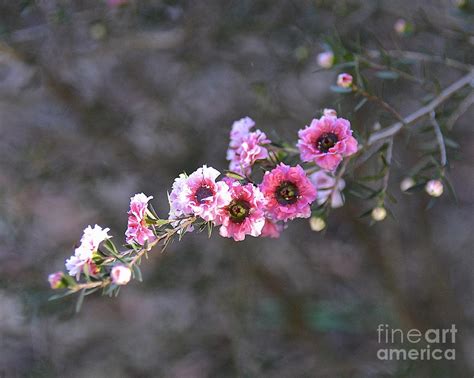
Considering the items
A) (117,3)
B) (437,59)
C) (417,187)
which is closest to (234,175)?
(417,187)

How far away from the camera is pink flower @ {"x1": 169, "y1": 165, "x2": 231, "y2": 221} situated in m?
1.02

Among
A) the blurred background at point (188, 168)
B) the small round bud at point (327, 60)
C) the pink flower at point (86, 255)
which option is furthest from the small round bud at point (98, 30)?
the pink flower at point (86, 255)

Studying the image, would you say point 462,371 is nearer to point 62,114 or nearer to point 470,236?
point 470,236

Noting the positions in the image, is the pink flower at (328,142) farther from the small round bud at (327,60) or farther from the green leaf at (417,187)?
the small round bud at (327,60)

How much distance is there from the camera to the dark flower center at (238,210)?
1.06 meters

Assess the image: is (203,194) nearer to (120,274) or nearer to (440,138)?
(120,274)

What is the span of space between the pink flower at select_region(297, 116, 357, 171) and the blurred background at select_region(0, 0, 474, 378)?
76cm

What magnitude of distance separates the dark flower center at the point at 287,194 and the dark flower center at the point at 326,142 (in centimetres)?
10

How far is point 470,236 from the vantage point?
12.4ft

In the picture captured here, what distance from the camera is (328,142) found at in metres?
1.12

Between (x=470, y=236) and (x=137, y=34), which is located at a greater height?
(x=470, y=236)

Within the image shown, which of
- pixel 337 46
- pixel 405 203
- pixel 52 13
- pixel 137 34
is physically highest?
pixel 405 203

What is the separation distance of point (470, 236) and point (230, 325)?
7.19ft

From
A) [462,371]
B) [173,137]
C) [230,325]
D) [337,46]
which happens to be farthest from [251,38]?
[462,371]
